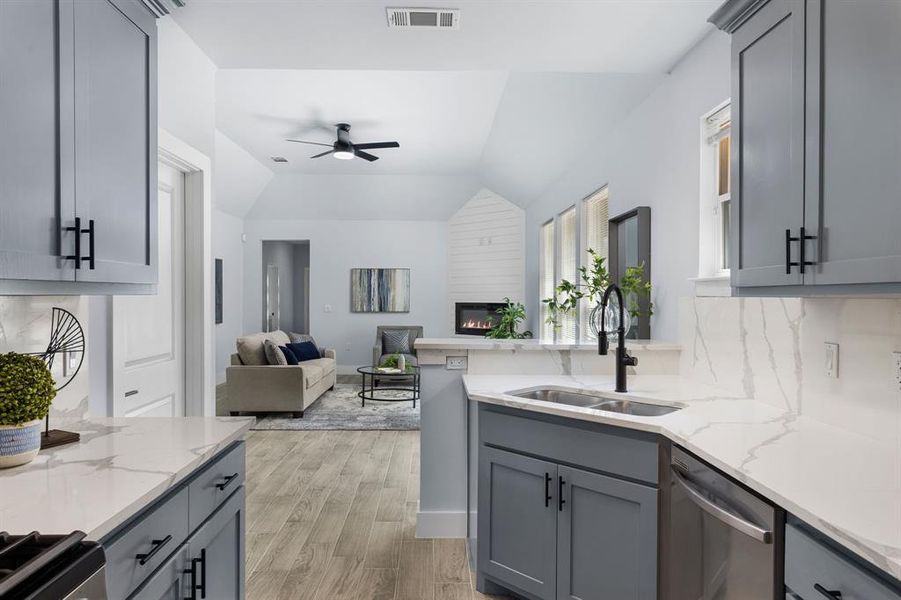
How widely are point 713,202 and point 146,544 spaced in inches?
106

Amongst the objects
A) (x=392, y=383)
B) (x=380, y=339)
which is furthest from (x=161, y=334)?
(x=380, y=339)

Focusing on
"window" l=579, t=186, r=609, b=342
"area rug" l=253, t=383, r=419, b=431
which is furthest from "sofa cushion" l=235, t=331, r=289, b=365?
"window" l=579, t=186, r=609, b=342

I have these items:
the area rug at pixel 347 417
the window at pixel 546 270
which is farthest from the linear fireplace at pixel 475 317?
the area rug at pixel 347 417

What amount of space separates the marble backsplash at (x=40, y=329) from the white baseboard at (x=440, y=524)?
1.77 meters

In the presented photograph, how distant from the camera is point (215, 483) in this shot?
1635 millimetres

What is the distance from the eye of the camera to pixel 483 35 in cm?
259

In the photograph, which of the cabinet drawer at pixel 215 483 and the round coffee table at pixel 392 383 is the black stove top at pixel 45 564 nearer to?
the cabinet drawer at pixel 215 483

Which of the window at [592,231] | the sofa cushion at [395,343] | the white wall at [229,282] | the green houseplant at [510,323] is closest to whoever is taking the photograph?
the window at [592,231]

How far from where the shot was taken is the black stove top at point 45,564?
827mm

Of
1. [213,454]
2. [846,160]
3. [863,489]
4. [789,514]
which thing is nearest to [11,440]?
[213,454]

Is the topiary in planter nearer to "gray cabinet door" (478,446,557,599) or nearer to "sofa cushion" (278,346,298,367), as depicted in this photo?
"gray cabinet door" (478,446,557,599)

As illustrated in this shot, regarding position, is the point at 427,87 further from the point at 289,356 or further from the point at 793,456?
the point at 793,456

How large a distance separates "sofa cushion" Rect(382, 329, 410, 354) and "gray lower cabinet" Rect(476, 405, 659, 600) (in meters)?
5.79

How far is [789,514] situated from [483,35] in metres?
2.33
